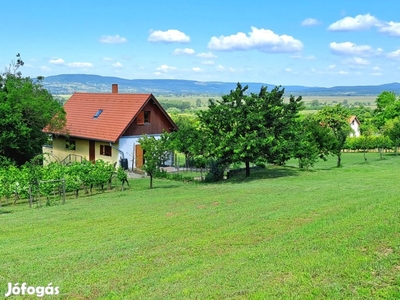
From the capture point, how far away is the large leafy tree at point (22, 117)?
2934 centimetres

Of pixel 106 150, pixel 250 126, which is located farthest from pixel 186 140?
pixel 106 150

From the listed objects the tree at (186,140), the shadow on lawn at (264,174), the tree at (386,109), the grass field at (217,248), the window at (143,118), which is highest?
the tree at (386,109)

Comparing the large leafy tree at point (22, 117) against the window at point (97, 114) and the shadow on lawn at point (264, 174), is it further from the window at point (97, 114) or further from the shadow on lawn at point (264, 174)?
the shadow on lawn at point (264, 174)

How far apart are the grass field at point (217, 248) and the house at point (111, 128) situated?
15.9 meters

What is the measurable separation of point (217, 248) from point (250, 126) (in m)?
14.9

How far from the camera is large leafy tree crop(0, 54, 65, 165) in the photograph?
29.3 metres

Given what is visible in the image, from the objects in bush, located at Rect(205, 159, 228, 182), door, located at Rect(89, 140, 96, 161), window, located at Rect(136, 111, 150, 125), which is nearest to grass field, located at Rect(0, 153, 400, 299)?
bush, located at Rect(205, 159, 228, 182)

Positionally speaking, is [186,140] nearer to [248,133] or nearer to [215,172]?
[215,172]

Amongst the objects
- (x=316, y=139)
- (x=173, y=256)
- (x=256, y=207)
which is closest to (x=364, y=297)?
(x=173, y=256)

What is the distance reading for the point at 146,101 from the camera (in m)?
33.7

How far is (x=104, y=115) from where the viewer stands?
1379 inches

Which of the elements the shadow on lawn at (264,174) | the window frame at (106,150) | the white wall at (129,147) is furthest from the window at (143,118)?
the shadow on lawn at (264,174)

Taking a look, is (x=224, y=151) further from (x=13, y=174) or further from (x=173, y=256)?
(x=173, y=256)

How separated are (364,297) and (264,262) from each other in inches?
89.4
